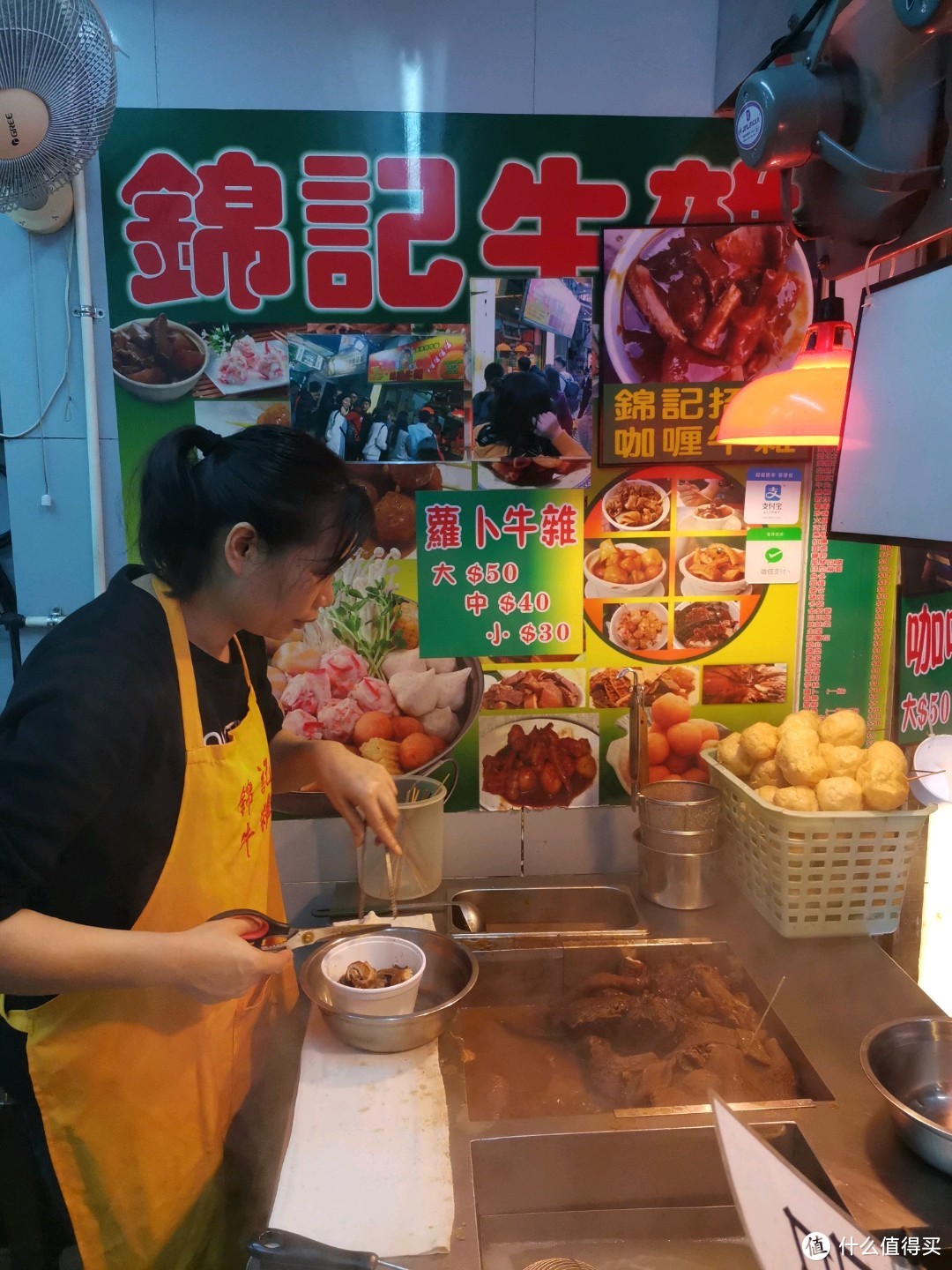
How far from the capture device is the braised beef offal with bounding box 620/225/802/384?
7.18 ft

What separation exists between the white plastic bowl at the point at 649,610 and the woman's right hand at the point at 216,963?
1336mm

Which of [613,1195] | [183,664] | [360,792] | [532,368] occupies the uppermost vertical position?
[532,368]

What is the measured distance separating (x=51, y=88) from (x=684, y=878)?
7.50 ft

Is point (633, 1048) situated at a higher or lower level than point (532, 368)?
lower

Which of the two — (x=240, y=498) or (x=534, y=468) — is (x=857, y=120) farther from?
(x=240, y=498)

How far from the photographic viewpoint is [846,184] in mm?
1605

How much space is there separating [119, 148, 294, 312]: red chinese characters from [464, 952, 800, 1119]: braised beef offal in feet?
6.11

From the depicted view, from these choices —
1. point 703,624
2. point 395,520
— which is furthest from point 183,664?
point 703,624

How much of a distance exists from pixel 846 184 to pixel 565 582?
43.9 inches

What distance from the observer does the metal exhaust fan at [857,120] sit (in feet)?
4.71

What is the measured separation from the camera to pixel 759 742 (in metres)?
2.13

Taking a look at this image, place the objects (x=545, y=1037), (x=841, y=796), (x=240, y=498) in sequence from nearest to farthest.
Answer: (x=240, y=498) < (x=545, y=1037) < (x=841, y=796)

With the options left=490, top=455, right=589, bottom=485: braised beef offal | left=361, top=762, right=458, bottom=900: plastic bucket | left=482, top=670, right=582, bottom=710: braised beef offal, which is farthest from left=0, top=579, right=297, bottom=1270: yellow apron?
left=490, top=455, right=589, bottom=485: braised beef offal

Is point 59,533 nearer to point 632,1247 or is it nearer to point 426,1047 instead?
point 426,1047
